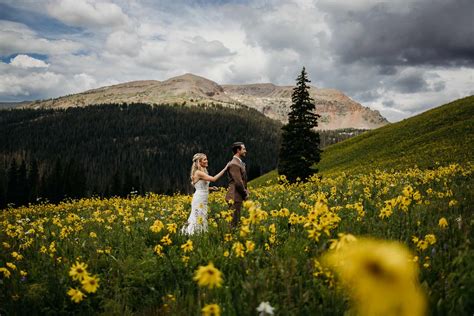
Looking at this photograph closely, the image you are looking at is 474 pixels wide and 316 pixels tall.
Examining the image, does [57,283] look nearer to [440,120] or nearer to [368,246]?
[368,246]

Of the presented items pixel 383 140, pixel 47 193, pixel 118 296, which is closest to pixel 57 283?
pixel 118 296

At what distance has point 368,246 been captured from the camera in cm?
109

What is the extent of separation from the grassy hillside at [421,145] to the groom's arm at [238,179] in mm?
18546

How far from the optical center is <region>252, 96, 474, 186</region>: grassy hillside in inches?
1044

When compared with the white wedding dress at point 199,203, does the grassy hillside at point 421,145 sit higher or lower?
higher

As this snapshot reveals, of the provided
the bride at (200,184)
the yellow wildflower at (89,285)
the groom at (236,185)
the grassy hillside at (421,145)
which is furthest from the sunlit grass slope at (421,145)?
the yellow wildflower at (89,285)

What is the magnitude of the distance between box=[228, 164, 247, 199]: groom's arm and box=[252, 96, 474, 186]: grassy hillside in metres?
18.5

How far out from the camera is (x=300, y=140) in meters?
31.0

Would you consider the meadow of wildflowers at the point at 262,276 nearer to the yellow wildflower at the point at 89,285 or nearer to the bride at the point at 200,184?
the yellow wildflower at the point at 89,285

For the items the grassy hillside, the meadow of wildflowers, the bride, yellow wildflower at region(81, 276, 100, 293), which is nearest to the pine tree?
the grassy hillside

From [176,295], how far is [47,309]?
174cm

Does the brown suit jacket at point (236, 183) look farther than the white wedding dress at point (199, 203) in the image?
No

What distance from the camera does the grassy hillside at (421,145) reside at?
87.0 feet

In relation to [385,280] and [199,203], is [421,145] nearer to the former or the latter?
[199,203]
